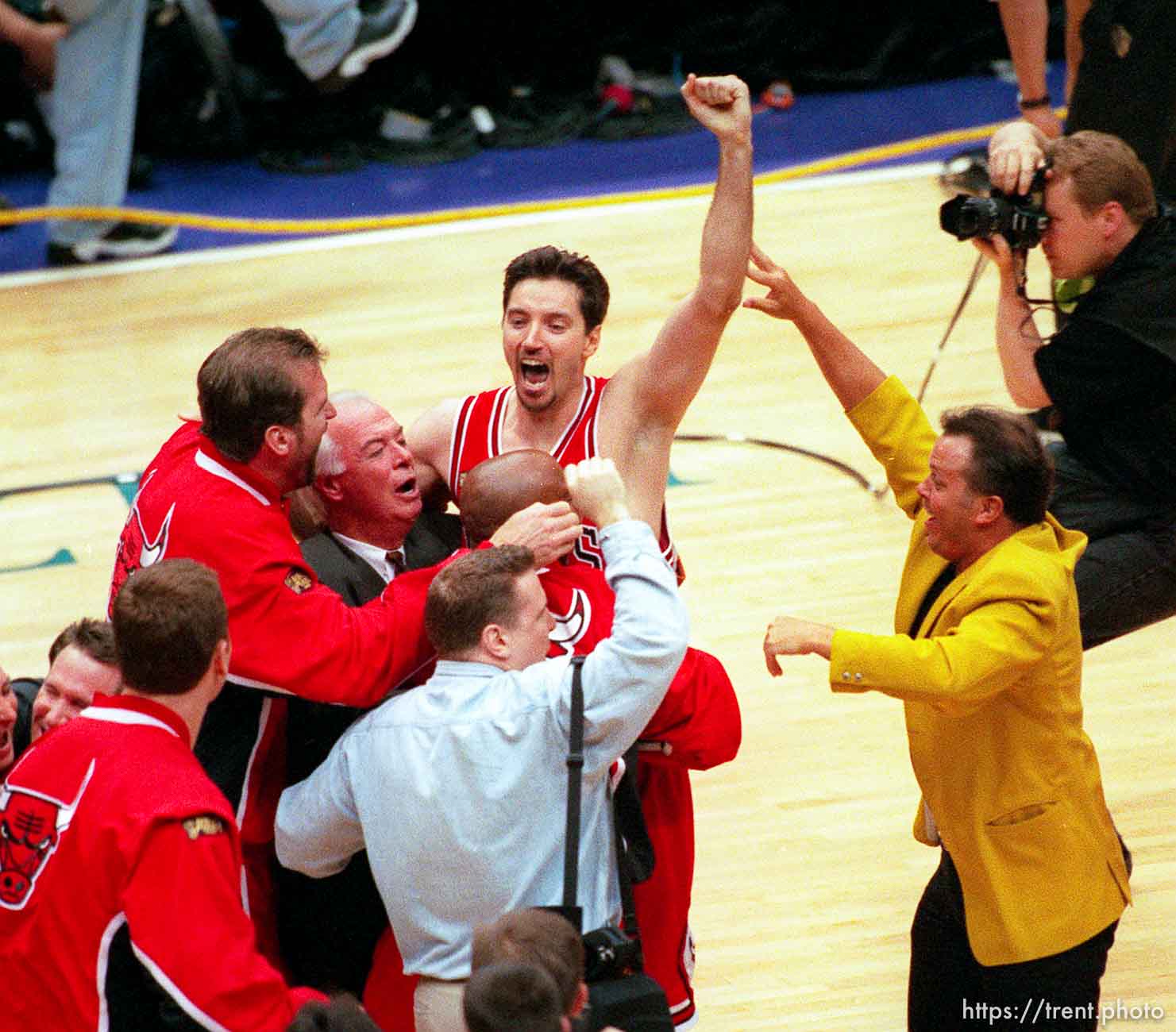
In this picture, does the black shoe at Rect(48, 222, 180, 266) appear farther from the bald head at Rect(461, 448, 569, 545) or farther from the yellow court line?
the bald head at Rect(461, 448, 569, 545)

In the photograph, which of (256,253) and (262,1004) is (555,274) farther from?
(256,253)

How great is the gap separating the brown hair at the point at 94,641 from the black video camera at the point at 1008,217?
1.92 m

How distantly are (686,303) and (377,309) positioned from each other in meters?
4.27

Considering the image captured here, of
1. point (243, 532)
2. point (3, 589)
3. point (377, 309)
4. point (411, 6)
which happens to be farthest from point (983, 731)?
point (411, 6)

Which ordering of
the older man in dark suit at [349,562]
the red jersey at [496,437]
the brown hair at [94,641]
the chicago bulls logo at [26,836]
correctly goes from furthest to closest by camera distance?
the red jersey at [496,437], the brown hair at [94,641], the older man in dark suit at [349,562], the chicago bulls logo at [26,836]

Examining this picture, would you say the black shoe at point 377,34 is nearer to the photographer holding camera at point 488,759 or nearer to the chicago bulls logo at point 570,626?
the chicago bulls logo at point 570,626

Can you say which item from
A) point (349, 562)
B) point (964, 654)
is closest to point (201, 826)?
point (349, 562)

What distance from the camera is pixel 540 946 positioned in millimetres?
2230

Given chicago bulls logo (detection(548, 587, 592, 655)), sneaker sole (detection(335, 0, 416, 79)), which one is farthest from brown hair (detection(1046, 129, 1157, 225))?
sneaker sole (detection(335, 0, 416, 79))

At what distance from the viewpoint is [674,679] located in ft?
9.15

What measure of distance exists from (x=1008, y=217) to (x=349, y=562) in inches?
64.0

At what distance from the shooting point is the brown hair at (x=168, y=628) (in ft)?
7.94

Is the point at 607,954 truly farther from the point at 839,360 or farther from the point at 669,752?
the point at 839,360

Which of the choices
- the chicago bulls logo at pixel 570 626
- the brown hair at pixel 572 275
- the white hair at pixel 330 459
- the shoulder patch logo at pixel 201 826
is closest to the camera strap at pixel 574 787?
the chicago bulls logo at pixel 570 626
